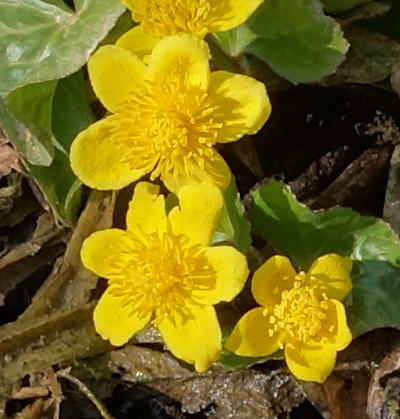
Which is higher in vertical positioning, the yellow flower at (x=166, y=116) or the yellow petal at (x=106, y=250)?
the yellow flower at (x=166, y=116)

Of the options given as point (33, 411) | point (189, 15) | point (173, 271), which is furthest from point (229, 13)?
point (33, 411)

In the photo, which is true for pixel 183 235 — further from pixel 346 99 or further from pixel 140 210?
pixel 346 99

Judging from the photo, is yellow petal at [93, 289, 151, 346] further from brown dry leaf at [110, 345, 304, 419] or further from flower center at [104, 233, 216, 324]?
brown dry leaf at [110, 345, 304, 419]

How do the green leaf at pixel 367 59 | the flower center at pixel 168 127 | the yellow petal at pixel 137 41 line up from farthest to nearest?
1. the green leaf at pixel 367 59
2. the yellow petal at pixel 137 41
3. the flower center at pixel 168 127

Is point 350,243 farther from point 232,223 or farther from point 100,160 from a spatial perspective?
point 100,160

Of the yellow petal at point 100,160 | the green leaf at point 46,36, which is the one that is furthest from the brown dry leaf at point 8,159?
the yellow petal at point 100,160

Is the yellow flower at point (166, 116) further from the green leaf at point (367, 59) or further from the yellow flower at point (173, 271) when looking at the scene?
the green leaf at point (367, 59)

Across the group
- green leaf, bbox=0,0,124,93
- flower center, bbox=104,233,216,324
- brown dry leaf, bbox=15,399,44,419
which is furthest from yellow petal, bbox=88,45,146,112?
brown dry leaf, bbox=15,399,44,419
